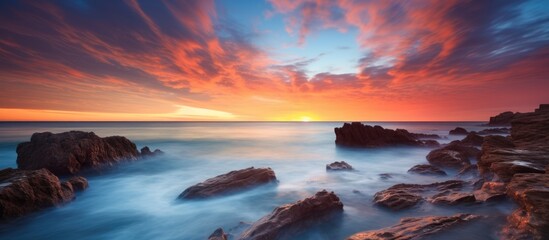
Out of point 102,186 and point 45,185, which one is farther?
point 102,186

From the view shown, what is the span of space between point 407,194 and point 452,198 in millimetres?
1288

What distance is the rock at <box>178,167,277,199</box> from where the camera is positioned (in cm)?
1088

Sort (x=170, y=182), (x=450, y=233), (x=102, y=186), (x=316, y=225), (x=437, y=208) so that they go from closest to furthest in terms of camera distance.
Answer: (x=450, y=233) → (x=316, y=225) → (x=437, y=208) → (x=102, y=186) → (x=170, y=182)

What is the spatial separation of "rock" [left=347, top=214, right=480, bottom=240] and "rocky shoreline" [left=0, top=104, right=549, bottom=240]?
0.07 ft

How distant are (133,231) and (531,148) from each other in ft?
45.5

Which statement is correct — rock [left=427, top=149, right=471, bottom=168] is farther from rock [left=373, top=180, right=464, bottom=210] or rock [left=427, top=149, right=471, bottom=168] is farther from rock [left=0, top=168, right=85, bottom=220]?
rock [left=0, top=168, right=85, bottom=220]

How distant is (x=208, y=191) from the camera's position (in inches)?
431

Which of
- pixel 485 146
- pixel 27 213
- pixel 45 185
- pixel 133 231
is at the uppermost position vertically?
pixel 485 146

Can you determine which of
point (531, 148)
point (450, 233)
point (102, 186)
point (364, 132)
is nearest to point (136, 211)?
point (102, 186)

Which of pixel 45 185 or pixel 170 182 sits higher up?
pixel 45 185

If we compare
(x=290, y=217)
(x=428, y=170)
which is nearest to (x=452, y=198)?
(x=290, y=217)

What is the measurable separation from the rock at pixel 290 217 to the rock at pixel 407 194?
1928mm

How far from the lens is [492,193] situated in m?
7.49

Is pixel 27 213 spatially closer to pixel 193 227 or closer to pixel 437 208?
pixel 193 227
